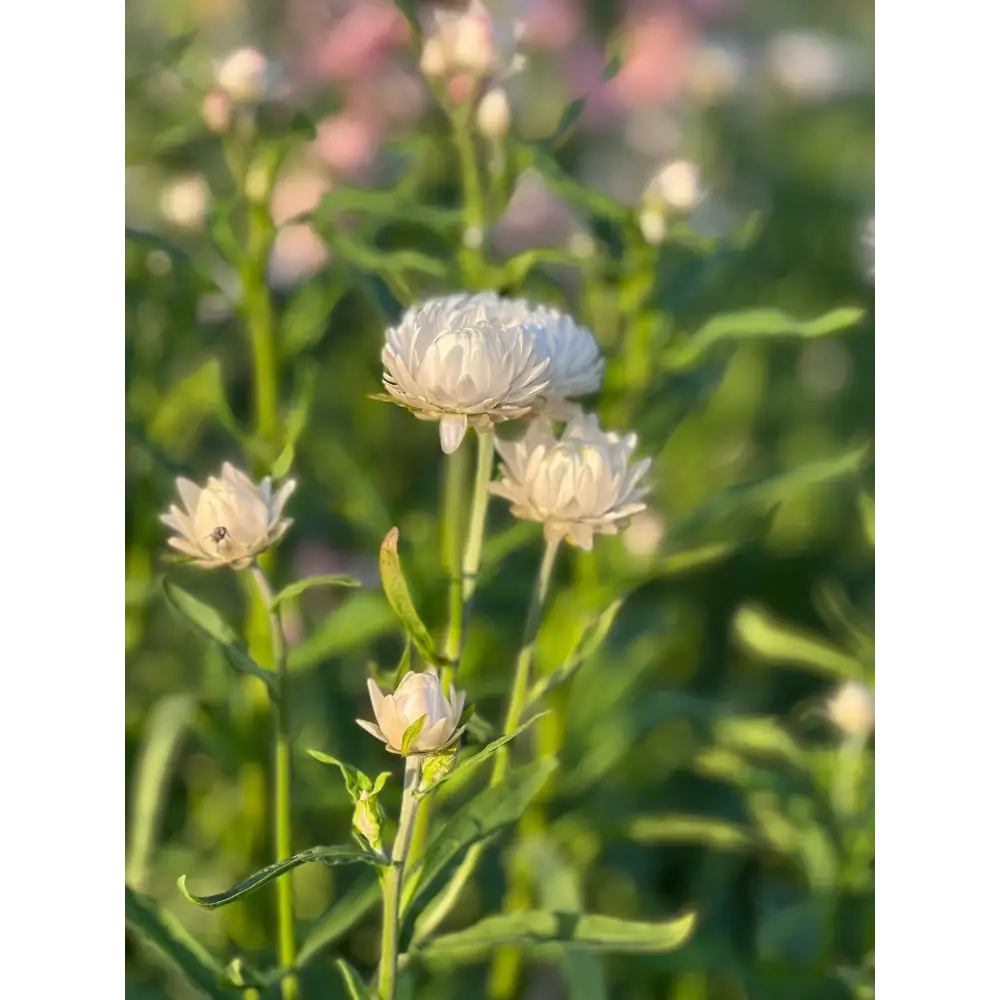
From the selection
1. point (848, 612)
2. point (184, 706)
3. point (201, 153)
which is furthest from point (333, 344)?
point (848, 612)

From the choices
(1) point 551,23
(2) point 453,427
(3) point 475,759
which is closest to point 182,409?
(2) point 453,427

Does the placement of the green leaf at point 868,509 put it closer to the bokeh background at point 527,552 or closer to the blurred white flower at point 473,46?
the bokeh background at point 527,552

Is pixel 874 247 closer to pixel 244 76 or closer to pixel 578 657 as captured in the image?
pixel 578 657

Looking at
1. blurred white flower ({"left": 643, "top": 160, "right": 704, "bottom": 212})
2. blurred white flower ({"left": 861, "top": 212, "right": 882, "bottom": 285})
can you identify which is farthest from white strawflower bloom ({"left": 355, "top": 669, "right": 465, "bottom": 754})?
blurred white flower ({"left": 643, "top": 160, "right": 704, "bottom": 212})

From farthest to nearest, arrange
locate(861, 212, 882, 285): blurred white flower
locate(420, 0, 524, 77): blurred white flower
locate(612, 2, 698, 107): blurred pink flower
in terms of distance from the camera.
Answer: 1. locate(612, 2, 698, 107): blurred pink flower
2. locate(420, 0, 524, 77): blurred white flower
3. locate(861, 212, 882, 285): blurred white flower

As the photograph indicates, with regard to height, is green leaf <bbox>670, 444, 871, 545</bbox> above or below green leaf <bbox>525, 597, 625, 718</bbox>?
above

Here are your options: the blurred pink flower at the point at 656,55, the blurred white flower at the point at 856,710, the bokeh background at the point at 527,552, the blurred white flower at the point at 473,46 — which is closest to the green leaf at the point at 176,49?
the bokeh background at the point at 527,552

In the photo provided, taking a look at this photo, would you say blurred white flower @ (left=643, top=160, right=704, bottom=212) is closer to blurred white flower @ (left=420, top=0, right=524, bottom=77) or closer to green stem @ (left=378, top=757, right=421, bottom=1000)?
blurred white flower @ (left=420, top=0, right=524, bottom=77)
